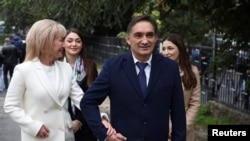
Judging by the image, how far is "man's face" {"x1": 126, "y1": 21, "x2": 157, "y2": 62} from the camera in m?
3.63

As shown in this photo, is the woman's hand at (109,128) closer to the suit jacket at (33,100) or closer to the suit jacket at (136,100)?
the suit jacket at (136,100)

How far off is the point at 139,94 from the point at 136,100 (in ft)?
0.14

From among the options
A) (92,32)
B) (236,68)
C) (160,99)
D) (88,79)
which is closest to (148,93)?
(160,99)

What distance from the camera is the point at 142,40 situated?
3.62 metres

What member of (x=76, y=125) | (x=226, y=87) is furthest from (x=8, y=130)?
(x=76, y=125)

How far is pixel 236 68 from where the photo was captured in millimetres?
11641

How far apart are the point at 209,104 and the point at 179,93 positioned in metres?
9.14

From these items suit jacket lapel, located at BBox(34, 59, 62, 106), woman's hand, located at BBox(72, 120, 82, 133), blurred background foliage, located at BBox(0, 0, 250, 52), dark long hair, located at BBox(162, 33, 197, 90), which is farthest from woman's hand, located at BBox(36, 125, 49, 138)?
blurred background foliage, located at BBox(0, 0, 250, 52)

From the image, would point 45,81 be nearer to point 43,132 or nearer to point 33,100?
point 33,100

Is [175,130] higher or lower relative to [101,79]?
lower

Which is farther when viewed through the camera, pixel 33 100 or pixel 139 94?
pixel 33 100

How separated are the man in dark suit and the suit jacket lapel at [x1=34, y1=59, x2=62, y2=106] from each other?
468 millimetres

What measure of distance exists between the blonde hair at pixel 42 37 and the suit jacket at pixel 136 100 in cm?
57

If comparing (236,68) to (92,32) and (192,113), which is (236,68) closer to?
(192,113)
